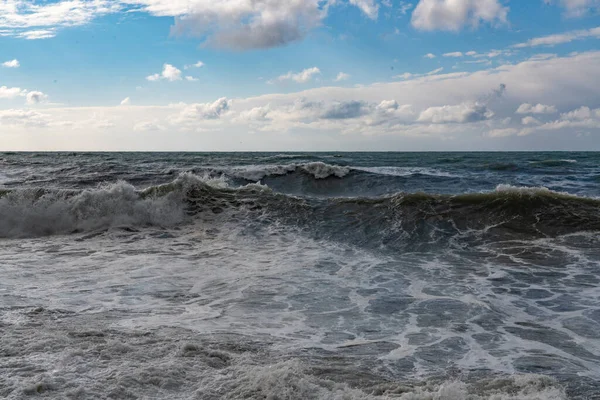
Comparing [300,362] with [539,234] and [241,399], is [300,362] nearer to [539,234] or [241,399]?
[241,399]

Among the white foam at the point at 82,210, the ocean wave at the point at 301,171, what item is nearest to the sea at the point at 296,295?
the white foam at the point at 82,210

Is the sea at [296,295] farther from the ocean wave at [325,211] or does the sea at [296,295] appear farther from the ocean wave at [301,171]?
the ocean wave at [301,171]

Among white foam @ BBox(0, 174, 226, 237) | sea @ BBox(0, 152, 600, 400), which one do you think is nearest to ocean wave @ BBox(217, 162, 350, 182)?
sea @ BBox(0, 152, 600, 400)

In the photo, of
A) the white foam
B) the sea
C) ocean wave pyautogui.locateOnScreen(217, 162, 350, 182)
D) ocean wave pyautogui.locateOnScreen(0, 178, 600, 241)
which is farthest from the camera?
ocean wave pyautogui.locateOnScreen(217, 162, 350, 182)

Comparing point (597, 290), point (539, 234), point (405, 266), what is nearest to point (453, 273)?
point (405, 266)

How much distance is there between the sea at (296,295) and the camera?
3717mm

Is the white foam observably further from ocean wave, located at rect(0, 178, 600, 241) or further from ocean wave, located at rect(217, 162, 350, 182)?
ocean wave, located at rect(217, 162, 350, 182)

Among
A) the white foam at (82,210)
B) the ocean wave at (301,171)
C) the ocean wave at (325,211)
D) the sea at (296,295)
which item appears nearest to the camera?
the sea at (296,295)

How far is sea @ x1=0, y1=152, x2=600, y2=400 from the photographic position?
3717 mm

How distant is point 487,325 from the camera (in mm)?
5285

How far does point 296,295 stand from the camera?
6.38 meters

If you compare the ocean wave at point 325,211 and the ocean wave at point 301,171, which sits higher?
the ocean wave at point 301,171

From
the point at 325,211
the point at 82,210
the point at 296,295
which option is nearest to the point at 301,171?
the point at 325,211

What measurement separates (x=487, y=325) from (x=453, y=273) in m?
2.60
